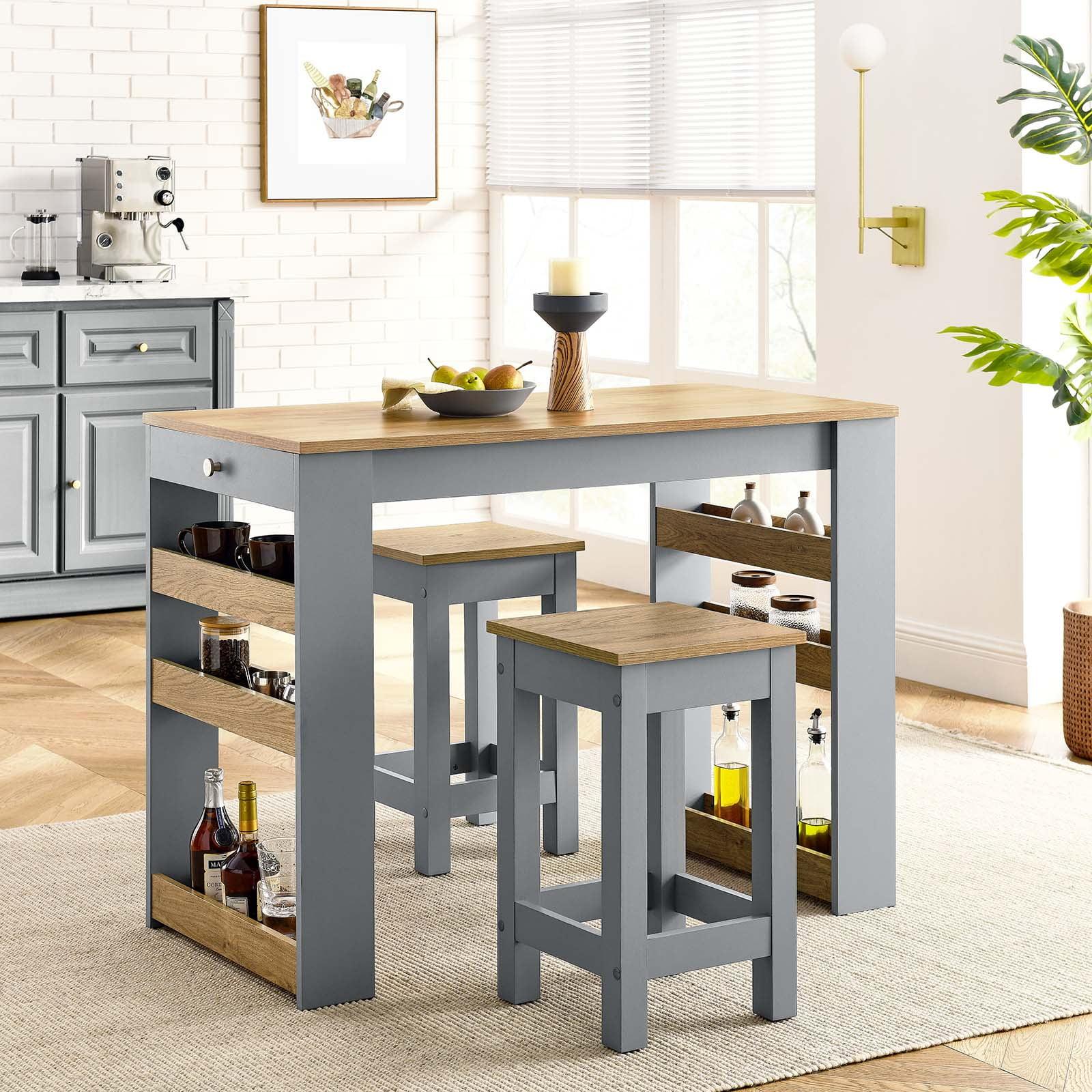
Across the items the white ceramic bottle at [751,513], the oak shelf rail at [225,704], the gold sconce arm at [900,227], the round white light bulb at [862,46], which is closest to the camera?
the oak shelf rail at [225,704]

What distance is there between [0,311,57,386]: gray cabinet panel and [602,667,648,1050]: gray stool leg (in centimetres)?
359

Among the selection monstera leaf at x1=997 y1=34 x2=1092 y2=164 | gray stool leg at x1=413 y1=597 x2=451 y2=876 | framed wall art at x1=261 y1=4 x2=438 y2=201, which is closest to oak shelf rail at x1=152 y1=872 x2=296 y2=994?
gray stool leg at x1=413 y1=597 x2=451 y2=876

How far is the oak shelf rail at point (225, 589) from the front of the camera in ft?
9.14

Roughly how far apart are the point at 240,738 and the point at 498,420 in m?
1.86

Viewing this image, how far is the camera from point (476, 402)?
119 inches

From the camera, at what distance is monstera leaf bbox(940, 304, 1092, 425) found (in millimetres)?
4191

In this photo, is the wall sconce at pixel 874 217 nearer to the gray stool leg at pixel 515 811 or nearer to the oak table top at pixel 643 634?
the oak table top at pixel 643 634

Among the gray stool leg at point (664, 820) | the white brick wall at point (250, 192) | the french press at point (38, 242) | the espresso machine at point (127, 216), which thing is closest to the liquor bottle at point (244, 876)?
the gray stool leg at point (664, 820)

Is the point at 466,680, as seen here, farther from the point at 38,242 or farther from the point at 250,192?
the point at 250,192

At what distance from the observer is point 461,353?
7.08m

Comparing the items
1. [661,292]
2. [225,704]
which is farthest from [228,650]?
[661,292]

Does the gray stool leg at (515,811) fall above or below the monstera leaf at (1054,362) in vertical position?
below

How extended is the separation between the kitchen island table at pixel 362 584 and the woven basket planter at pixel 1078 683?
122cm

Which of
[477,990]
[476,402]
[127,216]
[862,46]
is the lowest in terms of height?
[477,990]
